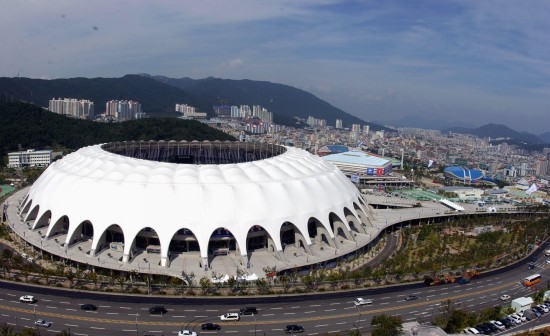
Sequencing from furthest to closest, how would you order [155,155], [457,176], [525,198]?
[457,176] → [525,198] → [155,155]

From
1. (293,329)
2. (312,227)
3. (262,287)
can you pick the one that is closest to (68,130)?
(312,227)

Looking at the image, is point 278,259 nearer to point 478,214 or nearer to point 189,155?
point 189,155

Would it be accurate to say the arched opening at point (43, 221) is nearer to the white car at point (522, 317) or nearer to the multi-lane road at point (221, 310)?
the multi-lane road at point (221, 310)

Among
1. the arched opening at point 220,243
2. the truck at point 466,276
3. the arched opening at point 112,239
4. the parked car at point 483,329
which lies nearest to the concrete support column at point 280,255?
the arched opening at point 220,243

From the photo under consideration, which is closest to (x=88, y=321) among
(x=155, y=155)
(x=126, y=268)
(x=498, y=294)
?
(x=126, y=268)

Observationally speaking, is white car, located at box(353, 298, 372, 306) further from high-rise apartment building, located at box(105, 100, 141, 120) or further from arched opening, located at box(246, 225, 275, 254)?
high-rise apartment building, located at box(105, 100, 141, 120)

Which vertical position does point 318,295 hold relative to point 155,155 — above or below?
below
